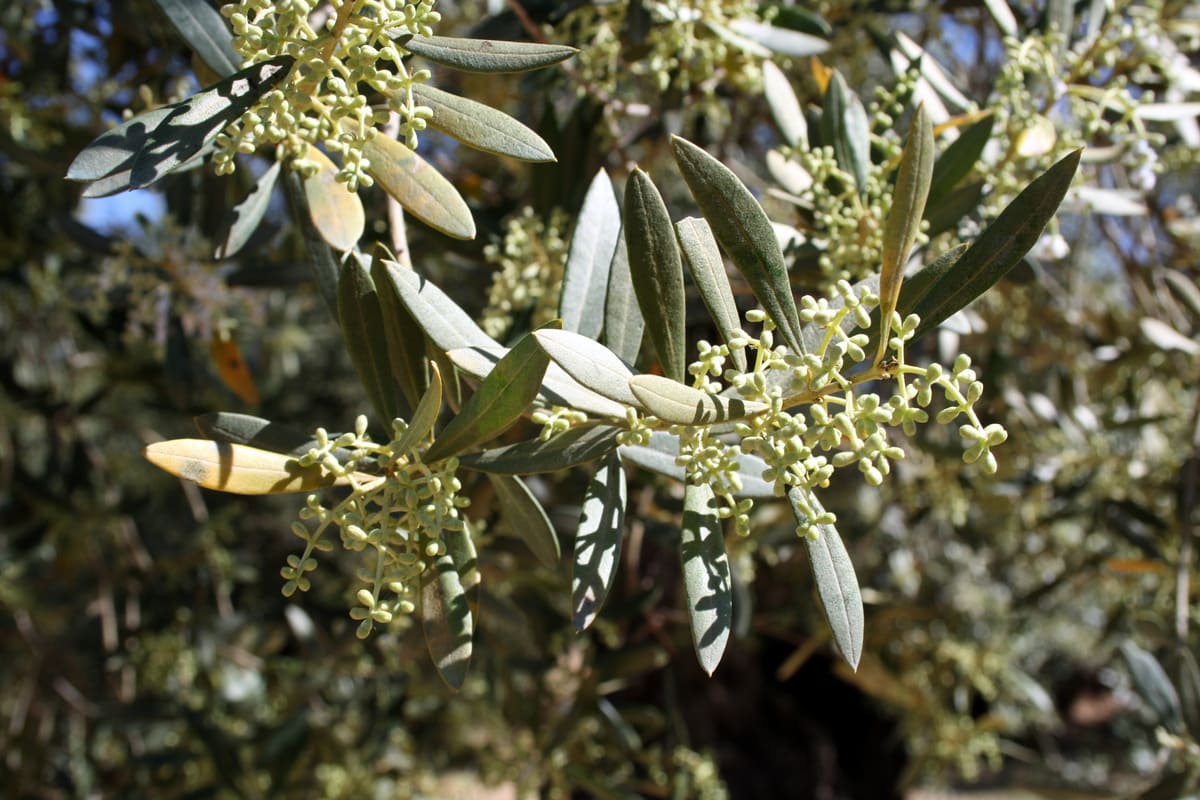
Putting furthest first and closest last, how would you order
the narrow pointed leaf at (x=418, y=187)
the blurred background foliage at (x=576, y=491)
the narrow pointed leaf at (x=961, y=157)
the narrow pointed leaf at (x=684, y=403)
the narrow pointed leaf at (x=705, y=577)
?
1. the blurred background foliage at (x=576, y=491)
2. the narrow pointed leaf at (x=961, y=157)
3. the narrow pointed leaf at (x=418, y=187)
4. the narrow pointed leaf at (x=705, y=577)
5. the narrow pointed leaf at (x=684, y=403)

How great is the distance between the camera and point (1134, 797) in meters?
2.18

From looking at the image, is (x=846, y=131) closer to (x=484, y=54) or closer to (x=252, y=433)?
(x=484, y=54)

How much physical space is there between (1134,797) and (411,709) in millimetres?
2316

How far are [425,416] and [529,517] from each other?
10.1 inches

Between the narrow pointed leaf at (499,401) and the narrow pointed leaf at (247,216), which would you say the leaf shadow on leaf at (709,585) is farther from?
the narrow pointed leaf at (247,216)

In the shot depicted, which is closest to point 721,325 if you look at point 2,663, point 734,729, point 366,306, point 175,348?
point 366,306

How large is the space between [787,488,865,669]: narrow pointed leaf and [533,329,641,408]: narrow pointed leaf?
249 mm

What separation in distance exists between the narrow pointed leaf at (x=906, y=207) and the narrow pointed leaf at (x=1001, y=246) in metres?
0.06

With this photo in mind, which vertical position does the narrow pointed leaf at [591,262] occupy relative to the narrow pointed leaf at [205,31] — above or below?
below

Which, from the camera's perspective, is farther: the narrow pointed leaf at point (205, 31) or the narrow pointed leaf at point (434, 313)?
the narrow pointed leaf at point (205, 31)

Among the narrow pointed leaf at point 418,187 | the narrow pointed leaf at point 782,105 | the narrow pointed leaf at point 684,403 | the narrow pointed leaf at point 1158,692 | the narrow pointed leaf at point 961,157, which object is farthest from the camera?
the narrow pointed leaf at point 1158,692

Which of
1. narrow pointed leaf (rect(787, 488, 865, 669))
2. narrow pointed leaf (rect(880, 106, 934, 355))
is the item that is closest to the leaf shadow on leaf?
narrow pointed leaf (rect(787, 488, 865, 669))

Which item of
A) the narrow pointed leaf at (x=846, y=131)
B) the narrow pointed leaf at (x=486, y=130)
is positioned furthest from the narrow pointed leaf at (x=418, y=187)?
the narrow pointed leaf at (x=846, y=131)

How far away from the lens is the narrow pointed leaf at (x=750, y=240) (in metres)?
1.09
